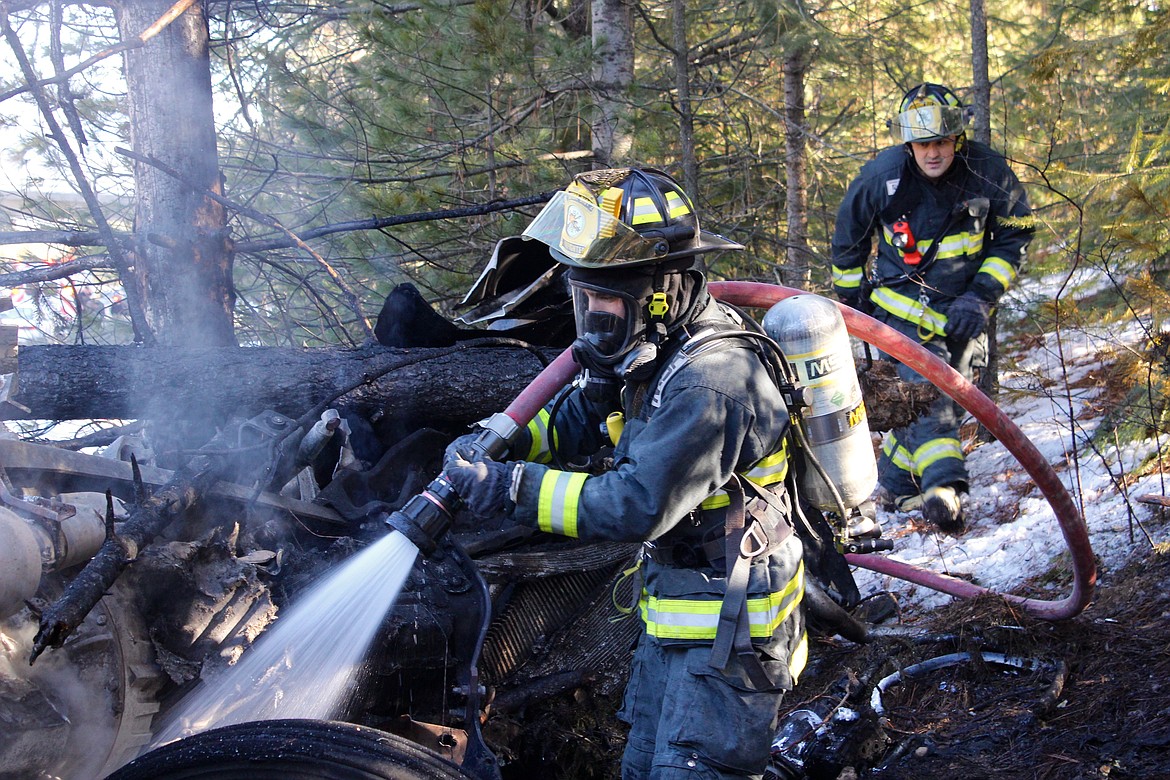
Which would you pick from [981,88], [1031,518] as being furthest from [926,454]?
[981,88]

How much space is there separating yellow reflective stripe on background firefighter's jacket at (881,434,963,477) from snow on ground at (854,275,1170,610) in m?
0.43

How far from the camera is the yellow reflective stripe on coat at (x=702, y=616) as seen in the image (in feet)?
9.43

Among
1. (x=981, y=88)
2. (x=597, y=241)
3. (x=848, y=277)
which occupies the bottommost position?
(x=848, y=277)

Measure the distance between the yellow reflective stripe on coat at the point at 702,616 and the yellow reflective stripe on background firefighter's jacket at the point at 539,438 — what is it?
2.30 feet

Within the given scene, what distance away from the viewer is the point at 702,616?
2885mm

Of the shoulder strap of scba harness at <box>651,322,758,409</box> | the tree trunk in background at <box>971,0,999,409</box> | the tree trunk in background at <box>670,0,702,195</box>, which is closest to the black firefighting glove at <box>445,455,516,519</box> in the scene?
the shoulder strap of scba harness at <box>651,322,758,409</box>

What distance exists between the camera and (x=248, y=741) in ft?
8.00

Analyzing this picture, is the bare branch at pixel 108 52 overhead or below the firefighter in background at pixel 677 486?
overhead

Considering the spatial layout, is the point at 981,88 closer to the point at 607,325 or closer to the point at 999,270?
the point at 999,270

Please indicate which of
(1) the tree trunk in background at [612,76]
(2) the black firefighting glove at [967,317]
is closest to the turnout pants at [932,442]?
(2) the black firefighting glove at [967,317]

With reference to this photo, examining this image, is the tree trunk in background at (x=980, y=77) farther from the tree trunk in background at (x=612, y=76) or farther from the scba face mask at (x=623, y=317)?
the scba face mask at (x=623, y=317)

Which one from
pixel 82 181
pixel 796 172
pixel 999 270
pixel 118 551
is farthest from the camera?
pixel 796 172

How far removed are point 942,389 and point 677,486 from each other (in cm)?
150

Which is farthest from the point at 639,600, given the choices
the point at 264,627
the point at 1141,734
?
the point at 1141,734
